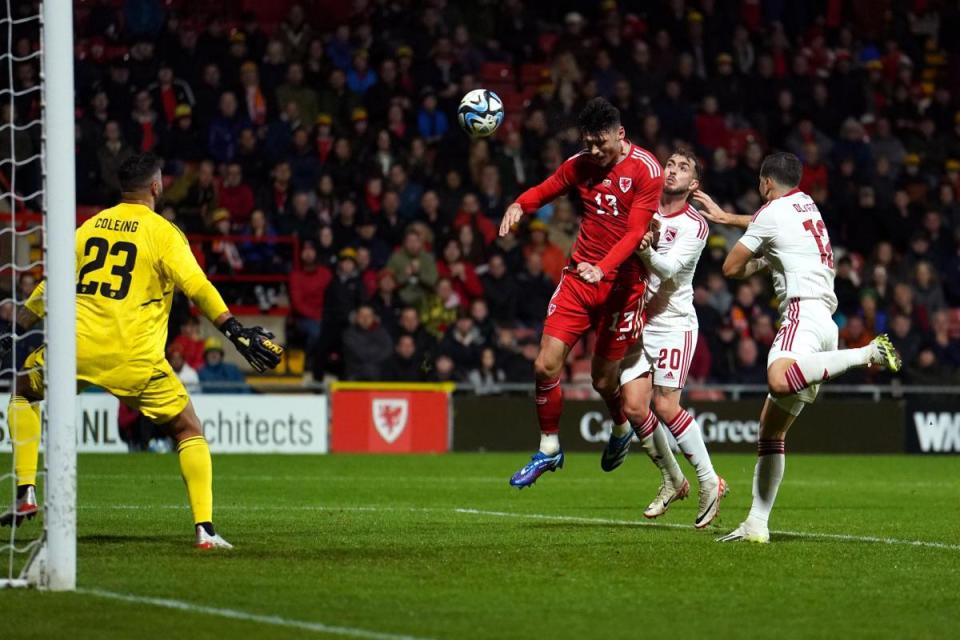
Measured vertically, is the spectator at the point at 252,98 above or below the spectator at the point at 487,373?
above

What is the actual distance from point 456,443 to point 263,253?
3562 millimetres

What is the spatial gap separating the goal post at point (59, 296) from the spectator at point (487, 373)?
545 inches

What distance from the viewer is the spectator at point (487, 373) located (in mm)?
20953

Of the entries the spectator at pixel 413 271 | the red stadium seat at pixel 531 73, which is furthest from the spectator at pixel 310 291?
the red stadium seat at pixel 531 73

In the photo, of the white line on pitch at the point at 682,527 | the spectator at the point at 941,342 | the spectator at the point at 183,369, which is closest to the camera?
the white line on pitch at the point at 682,527

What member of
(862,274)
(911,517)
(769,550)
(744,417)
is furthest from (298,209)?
(769,550)

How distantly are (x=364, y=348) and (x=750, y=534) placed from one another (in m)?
11.6

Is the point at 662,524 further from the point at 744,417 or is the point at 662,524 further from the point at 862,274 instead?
the point at 862,274

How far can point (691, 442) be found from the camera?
423 inches

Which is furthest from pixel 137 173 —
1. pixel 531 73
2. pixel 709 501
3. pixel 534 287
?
pixel 531 73

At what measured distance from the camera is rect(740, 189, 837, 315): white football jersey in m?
9.38

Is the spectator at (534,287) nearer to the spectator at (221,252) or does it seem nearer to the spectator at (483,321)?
the spectator at (483,321)

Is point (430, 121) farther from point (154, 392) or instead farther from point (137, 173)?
point (154, 392)

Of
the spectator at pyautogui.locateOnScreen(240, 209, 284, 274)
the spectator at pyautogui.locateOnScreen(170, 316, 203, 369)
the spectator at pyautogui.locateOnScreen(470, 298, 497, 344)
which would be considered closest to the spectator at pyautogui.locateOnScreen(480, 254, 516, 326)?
the spectator at pyautogui.locateOnScreen(470, 298, 497, 344)
